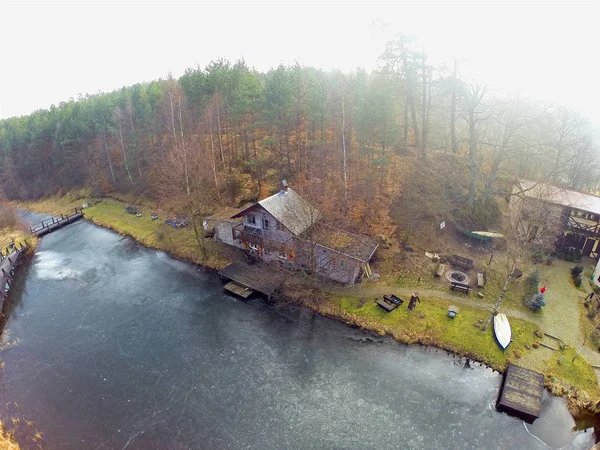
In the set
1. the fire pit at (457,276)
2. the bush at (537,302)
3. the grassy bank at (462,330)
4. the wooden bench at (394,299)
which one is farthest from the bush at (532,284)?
the wooden bench at (394,299)

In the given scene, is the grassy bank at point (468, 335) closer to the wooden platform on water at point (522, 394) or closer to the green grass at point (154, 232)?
the wooden platform on water at point (522, 394)

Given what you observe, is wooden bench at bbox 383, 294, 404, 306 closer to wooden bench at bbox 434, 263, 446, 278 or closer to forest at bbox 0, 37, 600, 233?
wooden bench at bbox 434, 263, 446, 278

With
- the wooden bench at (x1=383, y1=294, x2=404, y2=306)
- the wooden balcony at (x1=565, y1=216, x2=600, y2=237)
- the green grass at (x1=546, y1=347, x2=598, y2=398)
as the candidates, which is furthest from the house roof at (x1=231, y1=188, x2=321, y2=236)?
the wooden balcony at (x1=565, y1=216, x2=600, y2=237)

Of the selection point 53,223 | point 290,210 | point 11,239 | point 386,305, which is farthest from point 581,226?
point 11,239

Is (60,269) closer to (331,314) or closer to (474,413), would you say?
(331,314)

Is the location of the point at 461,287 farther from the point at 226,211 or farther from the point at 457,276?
the point at 226,211

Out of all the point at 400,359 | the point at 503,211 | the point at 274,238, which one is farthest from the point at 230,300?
the point at 503,211
